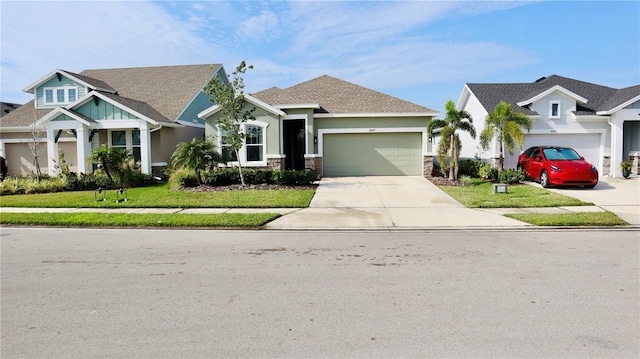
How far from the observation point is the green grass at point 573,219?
A: 10.0 metres

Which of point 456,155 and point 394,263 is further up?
point 456,155

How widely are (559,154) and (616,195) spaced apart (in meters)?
3.27

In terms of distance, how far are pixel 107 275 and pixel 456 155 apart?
15749mm

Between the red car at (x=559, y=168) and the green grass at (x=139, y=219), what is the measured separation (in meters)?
11.6

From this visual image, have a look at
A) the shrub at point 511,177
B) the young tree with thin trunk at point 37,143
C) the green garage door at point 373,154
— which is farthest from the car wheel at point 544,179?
the young tree with thin trunk at point 37,143

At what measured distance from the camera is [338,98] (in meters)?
23.0

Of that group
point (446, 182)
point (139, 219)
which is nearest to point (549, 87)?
point (446, 182)

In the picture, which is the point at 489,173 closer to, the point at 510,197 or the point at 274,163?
the point at 510,197

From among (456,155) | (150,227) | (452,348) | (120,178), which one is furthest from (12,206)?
(456,155)

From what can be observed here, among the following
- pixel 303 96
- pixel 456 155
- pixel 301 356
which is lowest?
pixel 301 356

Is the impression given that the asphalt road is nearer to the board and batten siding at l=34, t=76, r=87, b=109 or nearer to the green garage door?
the green garage door

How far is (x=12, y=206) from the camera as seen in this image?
13641 mm

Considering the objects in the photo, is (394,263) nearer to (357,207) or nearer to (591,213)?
(357,207)

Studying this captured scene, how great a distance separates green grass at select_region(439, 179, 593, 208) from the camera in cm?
1296
